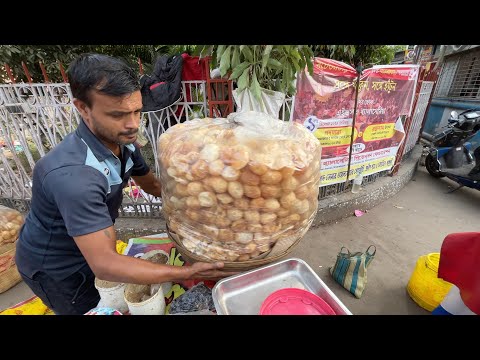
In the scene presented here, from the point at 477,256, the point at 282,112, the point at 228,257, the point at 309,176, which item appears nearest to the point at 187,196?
the point at 228,257

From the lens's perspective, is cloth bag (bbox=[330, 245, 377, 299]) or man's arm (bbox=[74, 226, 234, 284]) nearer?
man's arm (bbox=[74, 226, 234, 284])

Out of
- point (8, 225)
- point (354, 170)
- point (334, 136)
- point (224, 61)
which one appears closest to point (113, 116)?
point (224, 61)

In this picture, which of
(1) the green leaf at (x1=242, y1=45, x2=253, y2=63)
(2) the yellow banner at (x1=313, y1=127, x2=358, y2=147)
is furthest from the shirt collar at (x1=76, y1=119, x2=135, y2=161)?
(2) the yellow banner at (x1=313, y1=127, x2=358, y2=147)

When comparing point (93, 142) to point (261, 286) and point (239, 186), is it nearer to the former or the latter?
point (239, 186)

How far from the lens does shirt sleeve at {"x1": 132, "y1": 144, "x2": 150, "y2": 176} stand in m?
1.66

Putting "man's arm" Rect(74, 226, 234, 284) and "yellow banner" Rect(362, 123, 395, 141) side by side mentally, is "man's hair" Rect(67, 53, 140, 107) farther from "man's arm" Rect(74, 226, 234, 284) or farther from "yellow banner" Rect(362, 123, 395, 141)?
"yellow banner" Rect(362, 123, 395, 141)

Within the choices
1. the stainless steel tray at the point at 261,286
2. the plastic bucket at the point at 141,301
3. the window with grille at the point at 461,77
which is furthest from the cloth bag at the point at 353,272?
the window with grille at the point at 461,77

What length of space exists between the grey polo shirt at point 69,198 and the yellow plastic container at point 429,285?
2.60 metres

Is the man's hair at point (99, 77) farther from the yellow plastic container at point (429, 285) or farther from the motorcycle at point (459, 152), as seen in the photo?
the motorcycle at point (459, 152)

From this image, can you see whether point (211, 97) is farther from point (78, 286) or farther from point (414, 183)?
point (414, 183)

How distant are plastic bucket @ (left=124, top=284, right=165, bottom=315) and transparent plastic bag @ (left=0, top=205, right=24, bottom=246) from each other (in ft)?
6.93

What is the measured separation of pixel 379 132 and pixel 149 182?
11.6 feet

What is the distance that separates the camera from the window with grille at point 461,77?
736 cm

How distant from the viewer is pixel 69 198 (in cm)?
107
